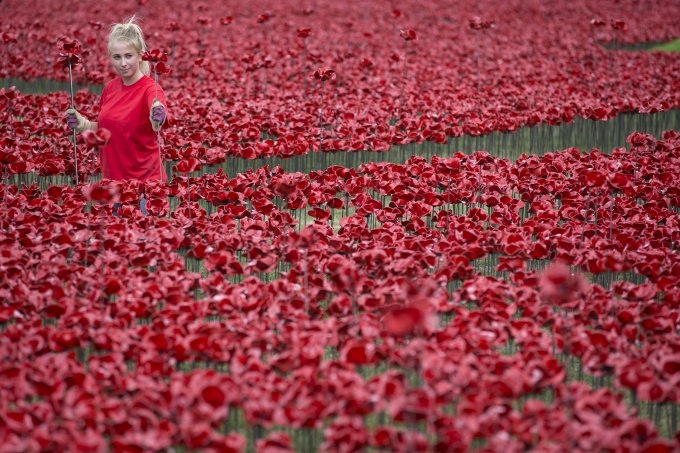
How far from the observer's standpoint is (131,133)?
772 cm

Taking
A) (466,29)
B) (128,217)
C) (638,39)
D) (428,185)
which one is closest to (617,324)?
(428,185)

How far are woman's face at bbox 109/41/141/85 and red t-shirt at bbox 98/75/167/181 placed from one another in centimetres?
15

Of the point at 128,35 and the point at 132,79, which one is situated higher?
the point at 128,35

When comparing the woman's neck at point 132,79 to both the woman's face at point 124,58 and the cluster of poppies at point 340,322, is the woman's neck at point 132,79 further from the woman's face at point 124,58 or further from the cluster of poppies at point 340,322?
the cluster of poppies at point 340,322

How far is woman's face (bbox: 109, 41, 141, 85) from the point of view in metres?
7.52

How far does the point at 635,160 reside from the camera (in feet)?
29.8

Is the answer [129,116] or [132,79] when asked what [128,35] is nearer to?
[132,79]

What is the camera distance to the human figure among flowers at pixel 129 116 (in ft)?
24.8

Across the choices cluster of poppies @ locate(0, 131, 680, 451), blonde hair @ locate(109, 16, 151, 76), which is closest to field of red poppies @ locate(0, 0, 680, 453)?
cluster of poppies @ locate(0, 131, 680, 451)

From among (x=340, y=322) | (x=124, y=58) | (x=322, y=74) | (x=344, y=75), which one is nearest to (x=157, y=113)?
(x=124, y=58)

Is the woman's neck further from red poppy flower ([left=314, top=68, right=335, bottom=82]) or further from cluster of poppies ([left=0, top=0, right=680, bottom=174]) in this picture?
red poppy flower ([left=314, top=68, right=335, bottom=82])

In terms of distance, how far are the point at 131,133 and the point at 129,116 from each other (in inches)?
6.0

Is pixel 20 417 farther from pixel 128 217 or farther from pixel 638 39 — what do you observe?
pixel 638 39

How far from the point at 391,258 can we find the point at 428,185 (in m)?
1.95
